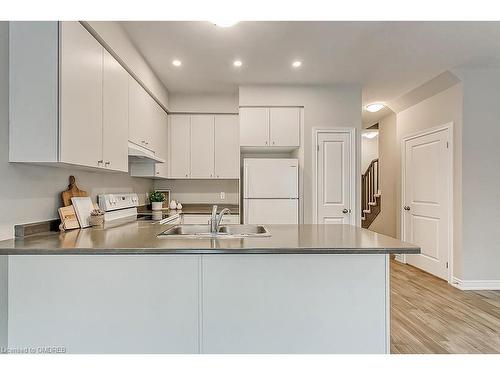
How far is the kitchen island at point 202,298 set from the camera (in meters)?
1.59

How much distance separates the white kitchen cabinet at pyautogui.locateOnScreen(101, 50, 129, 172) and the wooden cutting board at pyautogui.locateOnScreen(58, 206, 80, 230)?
1.33ft

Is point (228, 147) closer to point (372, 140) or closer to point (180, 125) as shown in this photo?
point (180, 125)

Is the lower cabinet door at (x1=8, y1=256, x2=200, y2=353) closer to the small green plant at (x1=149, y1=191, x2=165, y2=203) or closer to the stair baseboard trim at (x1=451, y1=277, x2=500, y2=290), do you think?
the small green plant at (x1=149, y1=191, x2=165, y2=203)

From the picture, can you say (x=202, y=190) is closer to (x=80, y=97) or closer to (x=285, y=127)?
(x=285, y=127)

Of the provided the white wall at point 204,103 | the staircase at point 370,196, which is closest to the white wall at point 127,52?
the white wall at point 204,103

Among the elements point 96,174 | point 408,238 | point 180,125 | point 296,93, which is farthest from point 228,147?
point 408,238

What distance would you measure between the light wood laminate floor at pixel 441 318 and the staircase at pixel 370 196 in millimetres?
2692

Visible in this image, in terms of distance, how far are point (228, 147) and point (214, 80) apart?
99 centimetres

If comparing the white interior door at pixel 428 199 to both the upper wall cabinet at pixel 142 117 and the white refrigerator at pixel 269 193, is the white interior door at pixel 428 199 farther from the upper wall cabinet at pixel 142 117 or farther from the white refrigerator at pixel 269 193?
the upper wall cabinet at pixel 142 117

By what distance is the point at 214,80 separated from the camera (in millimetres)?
4039

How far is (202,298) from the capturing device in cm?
162

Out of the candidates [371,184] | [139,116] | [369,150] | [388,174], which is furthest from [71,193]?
[369,150]

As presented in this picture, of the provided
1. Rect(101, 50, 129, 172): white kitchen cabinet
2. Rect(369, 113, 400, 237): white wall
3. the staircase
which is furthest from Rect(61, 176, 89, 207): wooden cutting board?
the staircase

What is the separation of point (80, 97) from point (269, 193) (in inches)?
99.1
